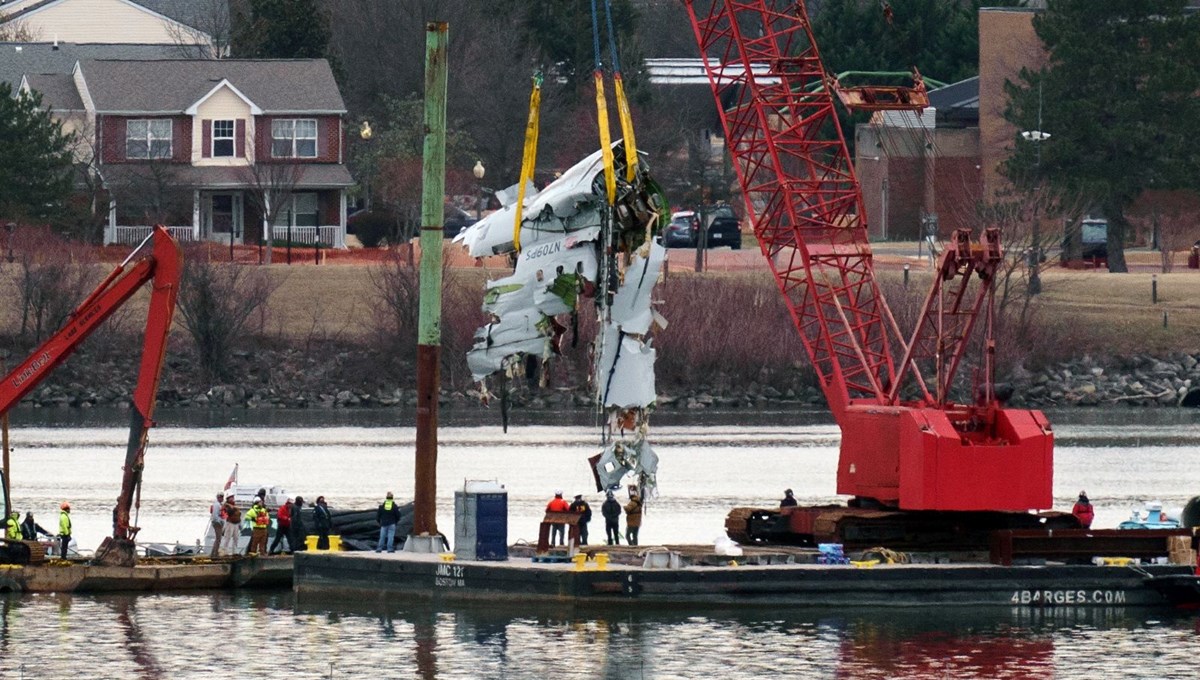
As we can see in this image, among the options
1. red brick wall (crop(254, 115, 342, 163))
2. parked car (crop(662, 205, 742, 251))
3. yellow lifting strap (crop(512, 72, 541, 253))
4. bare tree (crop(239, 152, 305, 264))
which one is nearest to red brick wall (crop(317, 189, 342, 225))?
bare tree (crop(239, 152, 305, 264))

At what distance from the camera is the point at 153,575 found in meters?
45.6

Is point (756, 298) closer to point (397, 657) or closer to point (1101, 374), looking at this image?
point (1101, 374)

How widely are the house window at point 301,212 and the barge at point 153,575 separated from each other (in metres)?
67.4

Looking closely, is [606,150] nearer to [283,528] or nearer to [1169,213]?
[283,528]

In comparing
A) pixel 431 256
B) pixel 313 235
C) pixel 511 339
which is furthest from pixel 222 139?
pixel 511 339

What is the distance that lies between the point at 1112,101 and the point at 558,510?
6747 centimetres

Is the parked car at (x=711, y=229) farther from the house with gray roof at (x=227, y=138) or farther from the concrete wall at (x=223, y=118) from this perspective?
the concrete wall at (x=223, y=118)

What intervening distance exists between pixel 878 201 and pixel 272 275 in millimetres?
32405

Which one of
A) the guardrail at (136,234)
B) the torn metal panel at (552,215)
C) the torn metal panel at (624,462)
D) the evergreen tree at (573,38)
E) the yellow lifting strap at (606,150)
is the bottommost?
the torn metal panel at (624,462)

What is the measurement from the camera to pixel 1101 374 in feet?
338

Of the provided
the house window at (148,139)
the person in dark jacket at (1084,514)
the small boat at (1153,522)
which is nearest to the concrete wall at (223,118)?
the house window at (148,139)

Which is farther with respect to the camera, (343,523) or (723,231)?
(723,231)

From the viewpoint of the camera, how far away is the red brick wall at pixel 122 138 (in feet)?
374

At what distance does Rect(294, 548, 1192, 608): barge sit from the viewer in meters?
42.7
